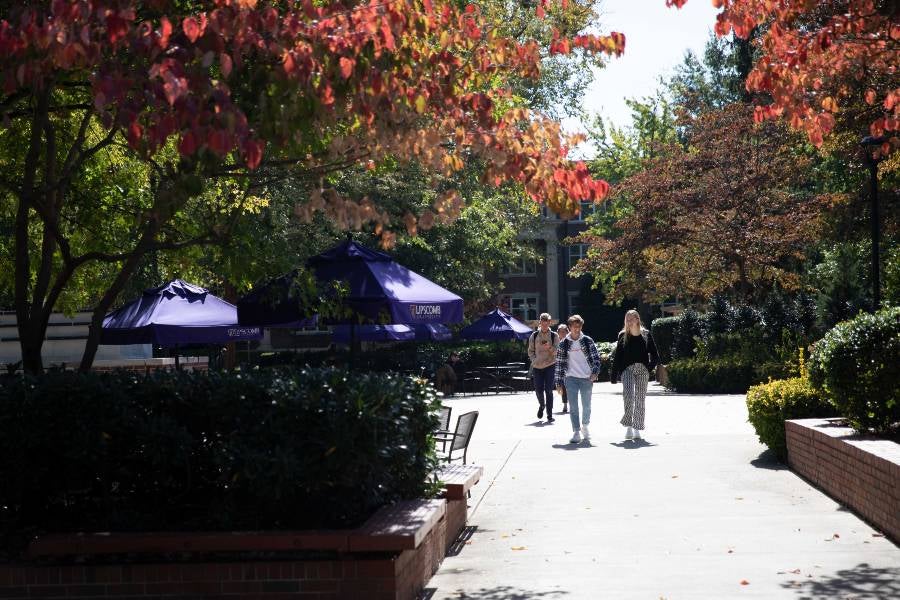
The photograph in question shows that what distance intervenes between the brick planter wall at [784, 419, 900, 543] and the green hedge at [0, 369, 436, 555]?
343 cm

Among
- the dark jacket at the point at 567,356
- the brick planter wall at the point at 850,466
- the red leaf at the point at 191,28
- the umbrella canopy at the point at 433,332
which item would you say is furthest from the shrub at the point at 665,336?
the red leaf at the point at 191,28

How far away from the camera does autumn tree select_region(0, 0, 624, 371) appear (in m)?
6.21

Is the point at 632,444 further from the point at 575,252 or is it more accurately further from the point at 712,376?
the point at 575,252

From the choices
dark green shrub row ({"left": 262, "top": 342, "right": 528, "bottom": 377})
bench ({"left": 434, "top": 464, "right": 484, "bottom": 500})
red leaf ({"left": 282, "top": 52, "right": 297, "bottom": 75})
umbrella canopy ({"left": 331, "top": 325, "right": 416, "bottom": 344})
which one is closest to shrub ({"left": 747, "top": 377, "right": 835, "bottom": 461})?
bench ({"left": 434, "top": 464, "right": 484, "bottom": 500})

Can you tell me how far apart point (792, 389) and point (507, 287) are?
6284cm

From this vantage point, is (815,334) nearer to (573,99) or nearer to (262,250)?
(573,99)

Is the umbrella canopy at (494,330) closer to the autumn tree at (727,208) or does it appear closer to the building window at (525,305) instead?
the autumn tree at (727,208)

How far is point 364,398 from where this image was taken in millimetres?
7445

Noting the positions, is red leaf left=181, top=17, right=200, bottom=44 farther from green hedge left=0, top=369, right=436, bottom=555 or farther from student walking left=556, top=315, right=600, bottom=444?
student walking left=556, top=315, right=600, bottom=444

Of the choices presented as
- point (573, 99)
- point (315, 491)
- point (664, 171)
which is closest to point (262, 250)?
point (315, 491)

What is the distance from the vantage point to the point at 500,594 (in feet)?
24.4

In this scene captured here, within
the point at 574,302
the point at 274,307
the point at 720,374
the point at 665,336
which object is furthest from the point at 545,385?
the point at 574,302

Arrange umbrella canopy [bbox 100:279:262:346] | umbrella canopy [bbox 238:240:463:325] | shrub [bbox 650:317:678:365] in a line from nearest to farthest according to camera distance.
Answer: umbrella canopy [bbox 238:240:463:325]
umbrella canopy [bbox 100:279:262:346]
shrub [bbox 650:317:678:365]

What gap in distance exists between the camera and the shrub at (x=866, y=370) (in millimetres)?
10383
